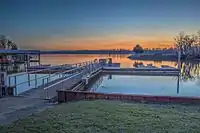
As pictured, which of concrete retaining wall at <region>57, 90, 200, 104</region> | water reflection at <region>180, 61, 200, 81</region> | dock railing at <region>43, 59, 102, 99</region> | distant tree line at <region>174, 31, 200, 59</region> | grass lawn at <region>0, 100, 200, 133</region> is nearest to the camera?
grass lawn at <region>0, 100, 200, 133</region>

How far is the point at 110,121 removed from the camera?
5129 millimetres

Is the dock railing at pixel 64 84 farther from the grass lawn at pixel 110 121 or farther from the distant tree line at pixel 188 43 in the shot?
the distant tree line at pixel 188 43

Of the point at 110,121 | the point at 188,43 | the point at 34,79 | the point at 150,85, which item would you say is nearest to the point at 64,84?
the point at 34,79

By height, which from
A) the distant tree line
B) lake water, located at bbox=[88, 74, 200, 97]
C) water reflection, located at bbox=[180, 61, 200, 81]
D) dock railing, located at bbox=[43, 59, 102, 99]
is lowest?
lake water, located at bbox=[88, 74, 200, 97]

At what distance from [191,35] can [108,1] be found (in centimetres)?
5415

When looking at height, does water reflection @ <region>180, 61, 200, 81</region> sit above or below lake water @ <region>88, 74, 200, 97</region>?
above

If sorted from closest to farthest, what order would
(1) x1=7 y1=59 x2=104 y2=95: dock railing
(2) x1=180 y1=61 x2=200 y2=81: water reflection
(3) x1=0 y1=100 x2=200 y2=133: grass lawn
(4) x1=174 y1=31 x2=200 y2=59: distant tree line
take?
(3) x1=0 y1=100 x2=200 y2=133: grass lawn → (1) x1=7 y1=59 x2=104 y2=95: dock railing → (2) x1=180 y1=61 x2=200 y2=81: water reflection → (4) x1=174 y1=31 x2=200 y2=59: distant tree line

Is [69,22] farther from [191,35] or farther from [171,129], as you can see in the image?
[191,35]

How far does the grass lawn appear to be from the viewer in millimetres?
4613

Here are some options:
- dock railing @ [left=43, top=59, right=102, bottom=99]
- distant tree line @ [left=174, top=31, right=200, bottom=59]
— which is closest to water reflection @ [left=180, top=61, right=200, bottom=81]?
dock railing @ [left=43, top=59, right=102, bottom=99]

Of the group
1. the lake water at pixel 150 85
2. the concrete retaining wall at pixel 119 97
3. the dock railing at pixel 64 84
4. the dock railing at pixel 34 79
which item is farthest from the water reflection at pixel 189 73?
the concrete retaining wall at pixel 119 97

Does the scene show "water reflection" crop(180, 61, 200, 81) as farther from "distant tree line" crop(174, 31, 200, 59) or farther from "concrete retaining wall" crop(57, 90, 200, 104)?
"distant tree line" crop(174, 31, 200, 59)

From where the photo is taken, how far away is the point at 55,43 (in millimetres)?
36344

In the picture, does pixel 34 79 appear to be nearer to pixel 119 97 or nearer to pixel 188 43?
pixel 119 97
